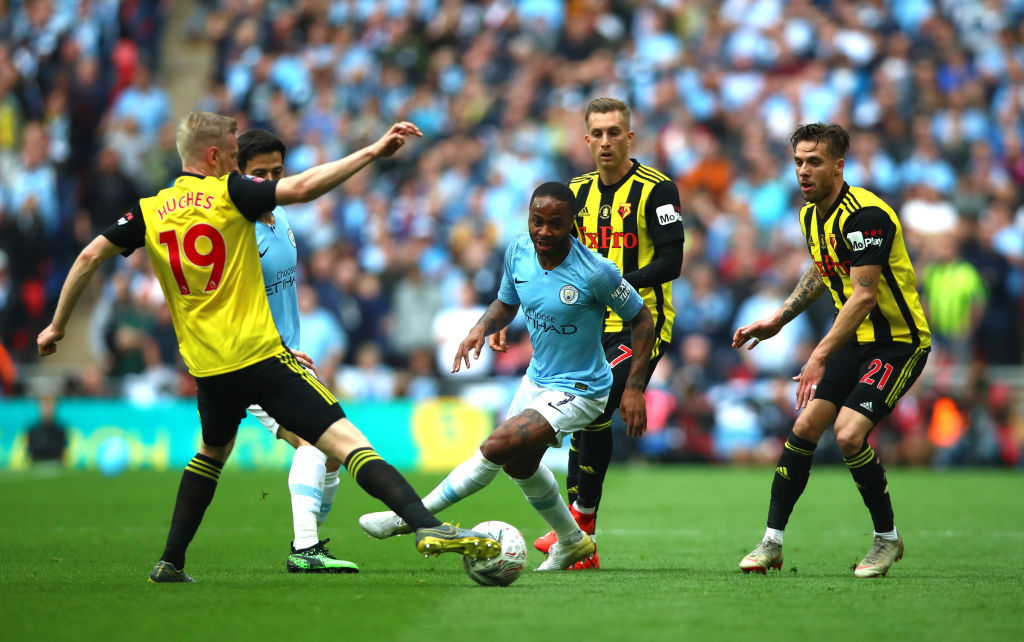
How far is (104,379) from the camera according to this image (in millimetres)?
18625

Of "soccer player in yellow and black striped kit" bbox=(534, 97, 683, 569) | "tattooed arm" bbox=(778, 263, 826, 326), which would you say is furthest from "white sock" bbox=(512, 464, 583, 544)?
"tattooed arm" bbox=(778, 263, 826, 326)

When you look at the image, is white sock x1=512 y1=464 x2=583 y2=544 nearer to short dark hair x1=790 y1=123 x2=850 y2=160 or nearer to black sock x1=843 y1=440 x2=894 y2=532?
black sock x1=843 y1=440 x2=894 y2=532

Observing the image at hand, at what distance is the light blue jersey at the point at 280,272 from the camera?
7824 millimetres

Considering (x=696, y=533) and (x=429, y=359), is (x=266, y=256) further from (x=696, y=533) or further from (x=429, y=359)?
(x=429, y=359)

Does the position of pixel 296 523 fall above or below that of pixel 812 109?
below

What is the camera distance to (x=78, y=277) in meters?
6.86

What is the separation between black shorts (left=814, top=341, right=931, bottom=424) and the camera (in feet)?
25.3

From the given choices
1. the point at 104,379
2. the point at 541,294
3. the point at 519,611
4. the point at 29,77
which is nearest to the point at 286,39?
the point at 29,77

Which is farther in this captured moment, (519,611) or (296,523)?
(296,523)

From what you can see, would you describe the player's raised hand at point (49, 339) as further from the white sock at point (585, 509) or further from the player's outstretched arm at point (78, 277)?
the white sock at point (585, 509)

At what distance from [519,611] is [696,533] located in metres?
4.69

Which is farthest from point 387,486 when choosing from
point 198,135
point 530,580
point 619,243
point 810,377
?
point 619,243

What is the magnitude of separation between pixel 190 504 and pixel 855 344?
4.12 metres

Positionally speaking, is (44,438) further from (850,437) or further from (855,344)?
(850,437)
